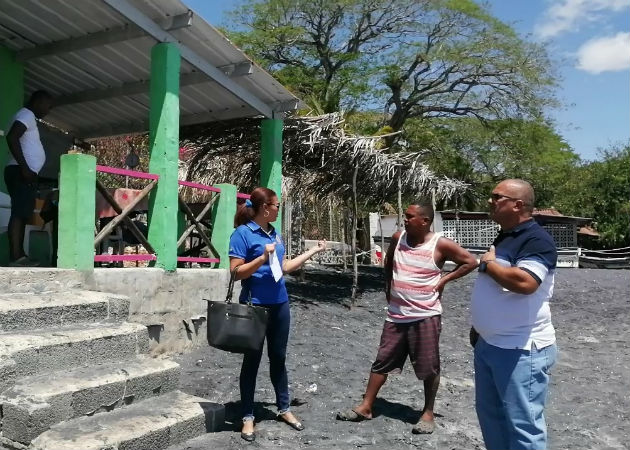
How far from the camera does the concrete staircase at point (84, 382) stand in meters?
3.30

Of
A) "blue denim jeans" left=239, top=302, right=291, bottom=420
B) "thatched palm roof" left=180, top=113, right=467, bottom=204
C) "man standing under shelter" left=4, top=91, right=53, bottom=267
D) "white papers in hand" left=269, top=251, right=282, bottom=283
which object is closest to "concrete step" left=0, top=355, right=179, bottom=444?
"blue denim jeans" left=239, top=302, right=291, bottom=420

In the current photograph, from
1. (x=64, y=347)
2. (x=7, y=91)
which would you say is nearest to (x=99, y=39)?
(x=7, y=91)

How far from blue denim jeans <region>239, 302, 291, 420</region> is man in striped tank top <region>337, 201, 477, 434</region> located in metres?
0.64

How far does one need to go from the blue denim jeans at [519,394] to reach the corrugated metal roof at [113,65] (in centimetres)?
479

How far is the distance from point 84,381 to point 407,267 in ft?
7.76

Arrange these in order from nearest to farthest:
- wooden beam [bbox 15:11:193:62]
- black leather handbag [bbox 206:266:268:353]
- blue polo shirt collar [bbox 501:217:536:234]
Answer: blue polo shirt collar [bbox 501:217:536:234]
black leather handbag [bbox 206:266:268:353]
wooden beam [bbox 15:11:193:62]

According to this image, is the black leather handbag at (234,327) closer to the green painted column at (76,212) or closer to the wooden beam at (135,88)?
the green painted column at (76,212)

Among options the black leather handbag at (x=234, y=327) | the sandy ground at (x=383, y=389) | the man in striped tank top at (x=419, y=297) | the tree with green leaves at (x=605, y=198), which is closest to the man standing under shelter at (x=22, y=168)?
the sandy ground at (x=383, y=389)

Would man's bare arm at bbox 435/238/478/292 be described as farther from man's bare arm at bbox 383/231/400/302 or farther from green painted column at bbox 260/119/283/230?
green painted column at bbox 260/119/283/230

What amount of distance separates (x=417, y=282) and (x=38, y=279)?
2948mm

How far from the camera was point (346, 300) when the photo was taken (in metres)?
10.7

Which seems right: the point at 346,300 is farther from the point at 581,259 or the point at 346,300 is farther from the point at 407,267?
the point at 581,259

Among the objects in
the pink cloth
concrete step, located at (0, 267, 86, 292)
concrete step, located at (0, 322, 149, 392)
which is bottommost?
concrete step, located at (0, 322, 149, 392)

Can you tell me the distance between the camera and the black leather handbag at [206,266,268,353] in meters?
3.77
